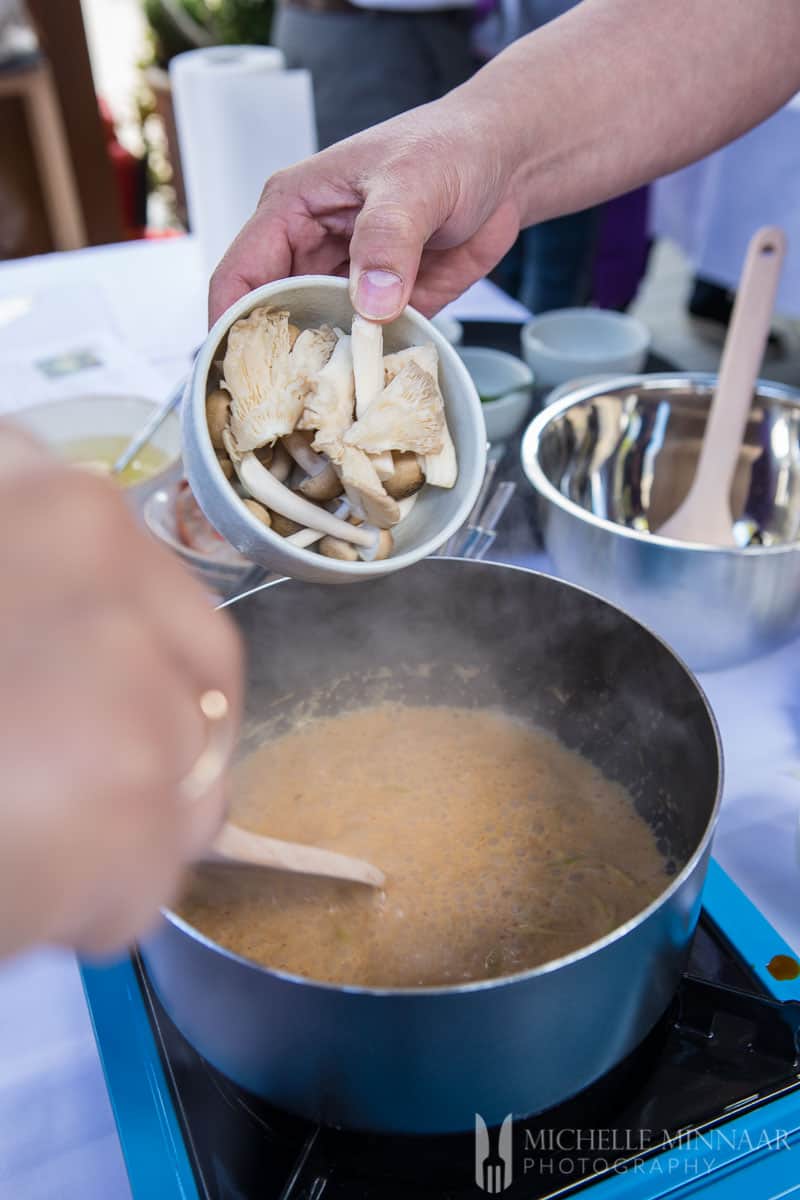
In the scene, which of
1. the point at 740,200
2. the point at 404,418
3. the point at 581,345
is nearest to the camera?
the point at 404,418

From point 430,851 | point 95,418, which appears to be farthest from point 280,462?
point 95,418

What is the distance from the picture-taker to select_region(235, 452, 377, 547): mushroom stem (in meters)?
0.61

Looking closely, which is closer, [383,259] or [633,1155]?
[633,1155]

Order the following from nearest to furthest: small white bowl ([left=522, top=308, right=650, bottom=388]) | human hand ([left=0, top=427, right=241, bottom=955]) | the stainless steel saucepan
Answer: human hand ([left=0, top=427, right=241, bottom=955])
the stainless steel saucepan
small white bowl ([left=522, top=308, right=650, bottom=388])

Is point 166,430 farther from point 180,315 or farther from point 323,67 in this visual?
point 323,67

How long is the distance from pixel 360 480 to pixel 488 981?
0.32m

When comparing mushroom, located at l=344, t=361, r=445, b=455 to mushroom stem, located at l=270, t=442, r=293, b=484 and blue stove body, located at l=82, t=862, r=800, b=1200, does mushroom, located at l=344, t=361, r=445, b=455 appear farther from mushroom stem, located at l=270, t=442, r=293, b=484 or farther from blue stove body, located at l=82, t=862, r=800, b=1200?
blue stove body, located at l=82, t=862, r=800, b=1200

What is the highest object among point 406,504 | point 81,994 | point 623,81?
point 623,81

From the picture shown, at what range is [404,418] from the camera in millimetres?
608

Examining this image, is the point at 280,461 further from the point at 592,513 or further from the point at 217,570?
the point at 592,513

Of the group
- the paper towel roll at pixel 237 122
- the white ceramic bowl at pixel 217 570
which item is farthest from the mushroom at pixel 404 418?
the paper towel roll at pixel 237 122

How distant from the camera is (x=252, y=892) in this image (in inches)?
23.4

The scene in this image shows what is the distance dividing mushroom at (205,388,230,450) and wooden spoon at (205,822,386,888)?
252mm

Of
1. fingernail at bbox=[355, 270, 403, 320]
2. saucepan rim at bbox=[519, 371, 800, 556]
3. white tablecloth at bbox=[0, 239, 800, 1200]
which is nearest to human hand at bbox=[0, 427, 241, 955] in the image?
white tablecloth at bbox=[0, 239, 800, 1200]
